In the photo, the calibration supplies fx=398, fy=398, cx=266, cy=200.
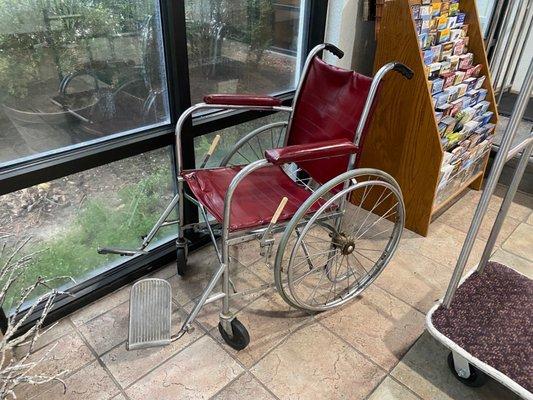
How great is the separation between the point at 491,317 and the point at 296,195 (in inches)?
31.6

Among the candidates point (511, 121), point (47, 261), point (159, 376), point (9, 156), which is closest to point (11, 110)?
point (9, 156)

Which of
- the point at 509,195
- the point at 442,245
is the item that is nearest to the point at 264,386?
the point at 509,195

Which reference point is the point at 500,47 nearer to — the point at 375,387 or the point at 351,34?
the point at 351,34

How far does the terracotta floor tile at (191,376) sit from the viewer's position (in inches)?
51.4

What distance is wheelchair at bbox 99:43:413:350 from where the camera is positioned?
1.29 metres

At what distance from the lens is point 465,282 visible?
153cm

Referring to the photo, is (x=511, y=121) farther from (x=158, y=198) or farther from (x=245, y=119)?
(x=158, y=198)

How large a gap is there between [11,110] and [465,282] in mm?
1704

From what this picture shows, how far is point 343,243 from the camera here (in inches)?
59.7

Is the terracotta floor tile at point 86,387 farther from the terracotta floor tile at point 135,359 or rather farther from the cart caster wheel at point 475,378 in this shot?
the cart caster wheel at point 475,378

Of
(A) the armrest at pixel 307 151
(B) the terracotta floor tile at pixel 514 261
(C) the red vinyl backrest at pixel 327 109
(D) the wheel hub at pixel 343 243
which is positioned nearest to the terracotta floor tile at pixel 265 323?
(D) the wheel hub at pixel 343 243

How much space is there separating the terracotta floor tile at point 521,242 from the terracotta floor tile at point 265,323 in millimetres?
1155

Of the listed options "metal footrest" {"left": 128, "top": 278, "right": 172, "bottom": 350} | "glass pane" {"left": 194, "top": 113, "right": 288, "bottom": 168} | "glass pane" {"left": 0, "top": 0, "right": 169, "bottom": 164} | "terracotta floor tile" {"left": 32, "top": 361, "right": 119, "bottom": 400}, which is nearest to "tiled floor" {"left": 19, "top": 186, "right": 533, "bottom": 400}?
"terracotta floor tile" {"left": 32, "top": 361, "right": 119, "bottom": 400}

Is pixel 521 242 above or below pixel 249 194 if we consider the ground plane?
below
